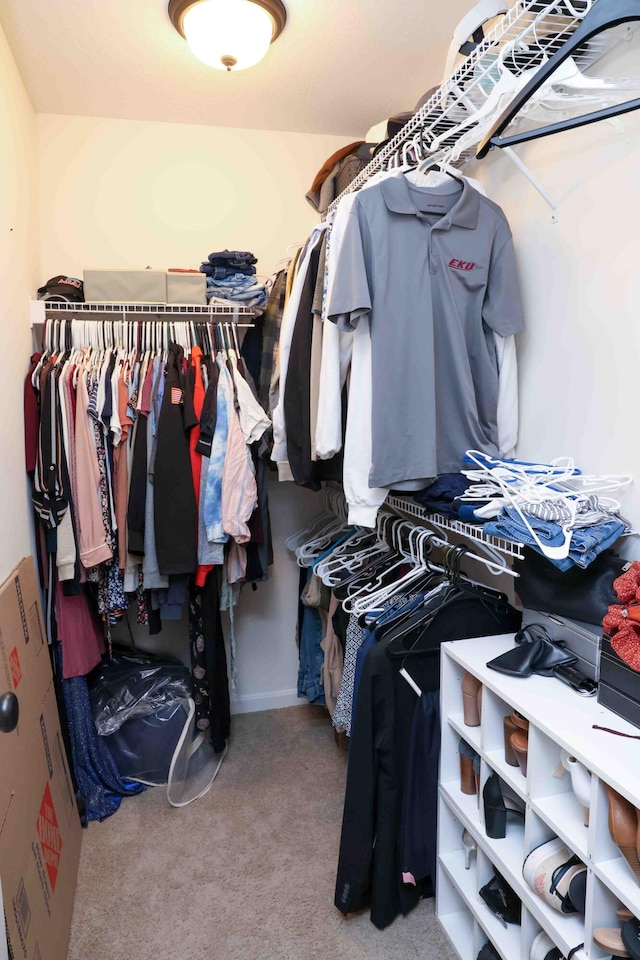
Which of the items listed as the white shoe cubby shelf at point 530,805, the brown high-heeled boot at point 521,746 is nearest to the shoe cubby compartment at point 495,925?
the white shoe cubby shelf at point 530,805

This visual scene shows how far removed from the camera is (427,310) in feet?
4.94

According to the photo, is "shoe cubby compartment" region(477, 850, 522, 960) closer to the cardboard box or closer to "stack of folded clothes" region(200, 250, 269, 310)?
the cardboard box

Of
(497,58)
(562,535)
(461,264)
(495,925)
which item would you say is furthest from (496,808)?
(497,58)

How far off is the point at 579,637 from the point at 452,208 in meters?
1.12

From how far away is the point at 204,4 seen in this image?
171 cm

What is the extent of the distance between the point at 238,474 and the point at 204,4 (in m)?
1.40

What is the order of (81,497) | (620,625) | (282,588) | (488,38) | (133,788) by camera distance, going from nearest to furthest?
(620,625) < (488,38) < (81,497) < (133,788) < (282,588)

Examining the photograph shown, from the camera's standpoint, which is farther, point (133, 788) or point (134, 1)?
point (133, 788)

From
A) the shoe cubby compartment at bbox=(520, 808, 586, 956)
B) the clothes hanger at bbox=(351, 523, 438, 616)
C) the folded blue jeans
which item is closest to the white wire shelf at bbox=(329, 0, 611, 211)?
the folded blue jeans

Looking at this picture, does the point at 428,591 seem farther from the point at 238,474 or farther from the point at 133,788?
the point at 133,788

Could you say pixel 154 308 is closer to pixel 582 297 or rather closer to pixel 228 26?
pixel 228 26

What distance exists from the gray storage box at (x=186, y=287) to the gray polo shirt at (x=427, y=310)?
0.85 meters

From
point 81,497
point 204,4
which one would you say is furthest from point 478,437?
point 204,4

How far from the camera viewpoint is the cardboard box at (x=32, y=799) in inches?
49.6
